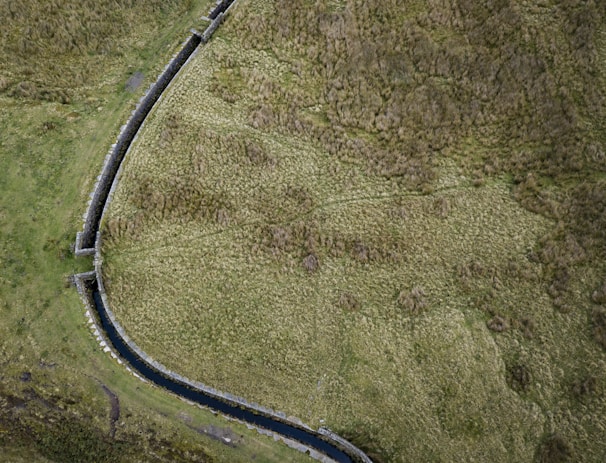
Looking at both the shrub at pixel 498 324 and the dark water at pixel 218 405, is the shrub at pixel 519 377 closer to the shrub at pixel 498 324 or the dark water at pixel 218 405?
the shrub at pixel 498 324

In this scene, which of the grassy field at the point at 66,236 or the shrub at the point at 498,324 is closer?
the grassy field at the point at 66,236

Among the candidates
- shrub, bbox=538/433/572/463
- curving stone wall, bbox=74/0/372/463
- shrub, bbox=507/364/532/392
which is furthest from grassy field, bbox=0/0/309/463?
shrub, bbox=538/433/572/463

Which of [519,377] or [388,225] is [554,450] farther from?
[388,225]

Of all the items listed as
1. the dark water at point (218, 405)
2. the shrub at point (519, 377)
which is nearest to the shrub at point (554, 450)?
the shrub at point (519, 377)

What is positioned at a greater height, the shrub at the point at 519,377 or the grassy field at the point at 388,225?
the grassy field at the point at 388,225

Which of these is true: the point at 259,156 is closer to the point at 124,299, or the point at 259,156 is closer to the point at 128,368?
the point at 124,299

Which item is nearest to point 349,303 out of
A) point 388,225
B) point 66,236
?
→ point 388,225

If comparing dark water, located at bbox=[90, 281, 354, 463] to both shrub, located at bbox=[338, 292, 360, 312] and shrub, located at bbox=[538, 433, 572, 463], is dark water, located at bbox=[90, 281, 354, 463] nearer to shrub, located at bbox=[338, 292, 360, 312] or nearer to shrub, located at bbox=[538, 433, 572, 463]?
shrub, located at bbox=[338, 292, 360, 312]
